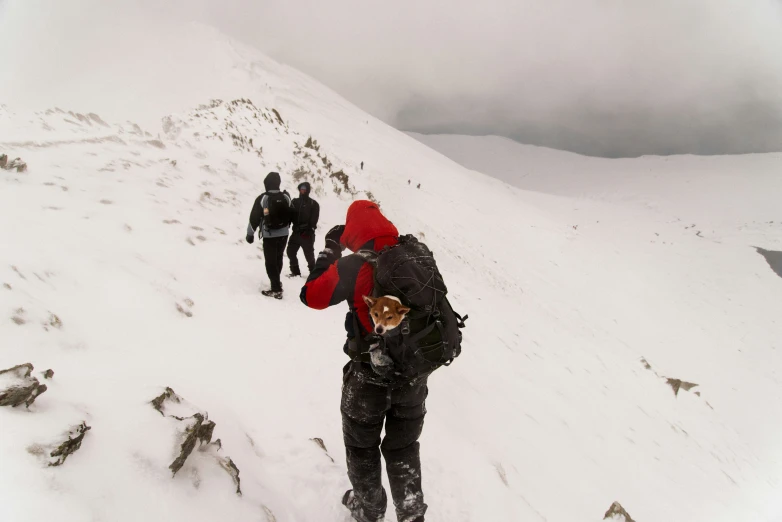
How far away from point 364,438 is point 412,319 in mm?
1014

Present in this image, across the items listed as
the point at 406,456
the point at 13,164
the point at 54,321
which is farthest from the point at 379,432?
the point at 13,164

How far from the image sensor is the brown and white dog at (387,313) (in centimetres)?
229

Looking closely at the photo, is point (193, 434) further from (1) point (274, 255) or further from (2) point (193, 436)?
(1) point (274, 255)

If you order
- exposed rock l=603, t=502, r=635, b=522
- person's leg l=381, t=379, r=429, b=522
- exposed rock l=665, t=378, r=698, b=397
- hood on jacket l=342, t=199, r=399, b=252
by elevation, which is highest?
hood on jacket l=342, t=199, r=399, b=252

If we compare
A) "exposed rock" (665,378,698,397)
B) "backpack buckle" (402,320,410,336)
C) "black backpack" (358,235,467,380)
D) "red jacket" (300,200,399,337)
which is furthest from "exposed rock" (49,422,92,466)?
"exposed rock" (665,378,698,397)

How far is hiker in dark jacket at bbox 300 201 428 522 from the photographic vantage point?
8.25 feet

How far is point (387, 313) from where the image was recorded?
90.1 inches

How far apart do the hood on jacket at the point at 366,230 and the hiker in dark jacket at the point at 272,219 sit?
12.3 ft

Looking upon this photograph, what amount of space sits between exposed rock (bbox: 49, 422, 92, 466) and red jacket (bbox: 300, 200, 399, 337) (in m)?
1.48

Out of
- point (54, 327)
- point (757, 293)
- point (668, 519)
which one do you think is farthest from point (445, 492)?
point (757, 293)

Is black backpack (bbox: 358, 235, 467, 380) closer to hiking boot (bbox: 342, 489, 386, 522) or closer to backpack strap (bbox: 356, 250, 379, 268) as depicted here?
backpack strap (bbox: 356, 250, 379, 268)

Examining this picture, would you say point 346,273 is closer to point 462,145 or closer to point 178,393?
point 178,393

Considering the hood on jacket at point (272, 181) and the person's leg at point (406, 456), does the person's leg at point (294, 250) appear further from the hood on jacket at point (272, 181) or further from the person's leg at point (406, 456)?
the person's leg at point (406, 456)

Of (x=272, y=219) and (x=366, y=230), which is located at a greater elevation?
(x=366, y=230)
